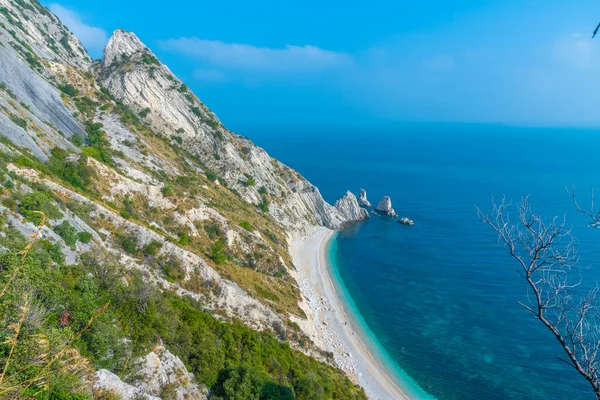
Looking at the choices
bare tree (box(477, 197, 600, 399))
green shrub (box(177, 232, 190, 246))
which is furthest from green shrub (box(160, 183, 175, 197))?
bare tree (box(477, 197, 600, 399))

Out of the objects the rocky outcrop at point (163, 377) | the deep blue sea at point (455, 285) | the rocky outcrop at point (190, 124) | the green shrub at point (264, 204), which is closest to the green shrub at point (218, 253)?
the rocky outcrop at point (163, 377)

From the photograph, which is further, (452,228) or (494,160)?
(494,160)

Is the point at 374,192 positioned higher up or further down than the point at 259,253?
higher up

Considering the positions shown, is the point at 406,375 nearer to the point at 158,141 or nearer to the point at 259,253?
the point at 259,253

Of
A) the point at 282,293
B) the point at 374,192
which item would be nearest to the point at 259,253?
the point at 282,293

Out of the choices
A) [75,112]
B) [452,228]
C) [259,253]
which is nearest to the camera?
[259,253]

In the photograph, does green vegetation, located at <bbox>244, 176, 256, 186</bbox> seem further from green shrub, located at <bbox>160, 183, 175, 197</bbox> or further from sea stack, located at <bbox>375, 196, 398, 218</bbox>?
sea stack, located at <bbox>375, 196, 398, 218</bbox>
